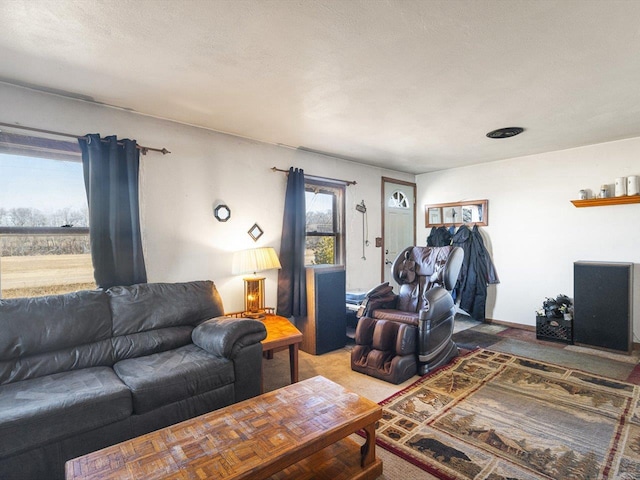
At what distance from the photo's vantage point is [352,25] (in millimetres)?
1704

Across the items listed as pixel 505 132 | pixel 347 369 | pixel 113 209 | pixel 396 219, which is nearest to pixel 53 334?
pixel 113 209

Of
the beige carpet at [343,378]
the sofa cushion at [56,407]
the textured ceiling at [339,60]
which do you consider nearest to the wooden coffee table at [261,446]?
the beige carpet at [343,378]

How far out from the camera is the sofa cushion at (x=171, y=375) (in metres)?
1.96

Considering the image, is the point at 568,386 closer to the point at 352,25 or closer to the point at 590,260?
the point at 590,260

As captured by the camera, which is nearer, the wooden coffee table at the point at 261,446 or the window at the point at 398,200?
the wooden coffee table at the point at 261,446

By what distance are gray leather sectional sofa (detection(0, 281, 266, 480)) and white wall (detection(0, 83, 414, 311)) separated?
48cm

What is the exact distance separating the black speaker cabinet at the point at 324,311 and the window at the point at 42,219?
6.72 feet

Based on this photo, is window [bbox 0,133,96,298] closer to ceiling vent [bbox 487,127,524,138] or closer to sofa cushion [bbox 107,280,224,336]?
sofa cushion [bbox 107,280,224,336]

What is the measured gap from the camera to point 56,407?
1.67m

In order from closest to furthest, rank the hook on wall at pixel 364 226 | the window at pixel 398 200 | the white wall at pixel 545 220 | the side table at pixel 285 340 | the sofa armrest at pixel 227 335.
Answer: the sofa armrest at pixel 227 335, the side table at pixel 285 340, the white wall at pixel 545 220, the hook on wall at pixel 364 226, the window at pixel 398 200

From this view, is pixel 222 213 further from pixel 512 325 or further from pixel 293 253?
pixel 512 325

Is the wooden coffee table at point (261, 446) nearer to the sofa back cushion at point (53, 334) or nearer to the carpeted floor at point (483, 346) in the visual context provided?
the carpeted floor at point (483, 346)

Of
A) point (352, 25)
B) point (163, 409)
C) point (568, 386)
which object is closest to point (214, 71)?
point (352, 25)

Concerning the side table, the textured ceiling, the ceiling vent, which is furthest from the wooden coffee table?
the ceiling vent
